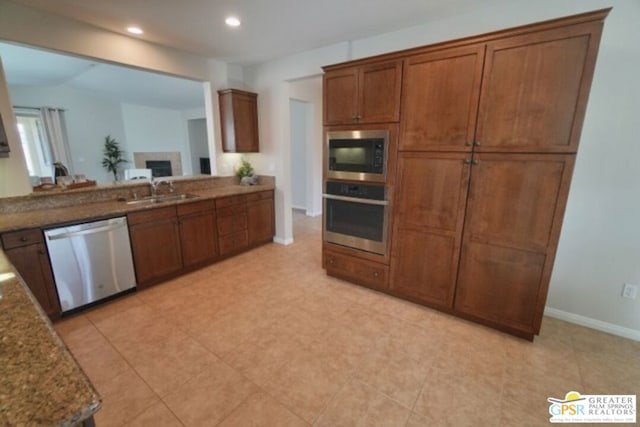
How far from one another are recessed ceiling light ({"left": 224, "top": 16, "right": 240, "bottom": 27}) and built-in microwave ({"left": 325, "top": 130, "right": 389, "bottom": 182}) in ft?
4.44

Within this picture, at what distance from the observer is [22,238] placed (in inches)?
86.4

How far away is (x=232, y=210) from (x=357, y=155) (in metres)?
1.94

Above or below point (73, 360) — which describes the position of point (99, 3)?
above

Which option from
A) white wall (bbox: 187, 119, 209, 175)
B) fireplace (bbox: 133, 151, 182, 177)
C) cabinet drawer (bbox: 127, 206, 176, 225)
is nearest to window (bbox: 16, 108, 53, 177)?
fireplace (bbox: 133, 151, 182, 177)

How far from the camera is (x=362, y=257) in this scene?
9.62 ft

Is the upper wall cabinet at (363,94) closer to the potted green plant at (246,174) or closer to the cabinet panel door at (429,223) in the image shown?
the cabinet panel door at (429,223)

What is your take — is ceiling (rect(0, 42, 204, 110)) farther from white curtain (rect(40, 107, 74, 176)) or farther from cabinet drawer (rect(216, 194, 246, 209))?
cabinet drawer (rect(216, 194, 246, 209))

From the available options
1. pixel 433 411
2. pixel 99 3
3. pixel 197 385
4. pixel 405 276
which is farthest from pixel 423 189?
pixel 99 3

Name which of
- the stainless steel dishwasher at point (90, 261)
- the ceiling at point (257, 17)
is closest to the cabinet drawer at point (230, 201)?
the stainless steel dishwasher at point (90, 261)

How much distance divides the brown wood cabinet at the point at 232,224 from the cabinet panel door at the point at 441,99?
234cm

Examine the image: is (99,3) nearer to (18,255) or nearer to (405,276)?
(18,255)

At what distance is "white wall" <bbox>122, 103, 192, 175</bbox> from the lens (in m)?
7.48

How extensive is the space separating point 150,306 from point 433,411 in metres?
2.55

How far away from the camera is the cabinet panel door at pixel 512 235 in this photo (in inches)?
77.7
